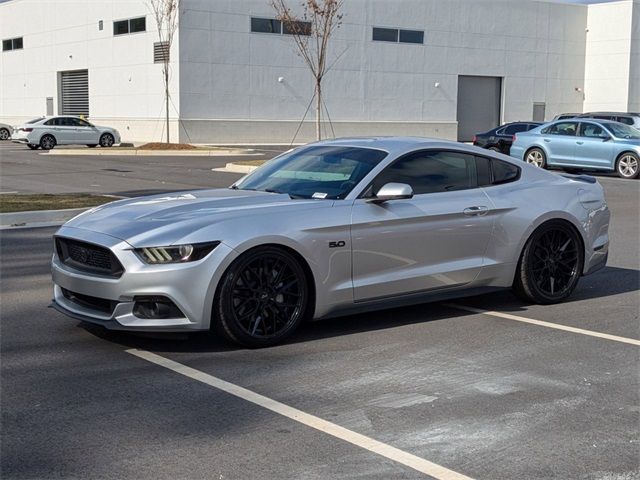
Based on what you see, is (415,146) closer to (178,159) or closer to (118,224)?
(118,224)

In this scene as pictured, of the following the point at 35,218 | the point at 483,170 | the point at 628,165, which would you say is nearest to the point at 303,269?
the point at 483,170

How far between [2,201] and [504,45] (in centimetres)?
3883

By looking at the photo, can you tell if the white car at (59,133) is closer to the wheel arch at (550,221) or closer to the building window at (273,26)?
the building window at (273,26)

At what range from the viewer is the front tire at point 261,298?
6.20 meters

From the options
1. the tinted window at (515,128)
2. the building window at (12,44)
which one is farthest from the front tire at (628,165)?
the building window at (12,44)

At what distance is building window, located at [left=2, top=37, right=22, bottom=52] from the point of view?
174 ft

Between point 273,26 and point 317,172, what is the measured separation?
3630 centimetres

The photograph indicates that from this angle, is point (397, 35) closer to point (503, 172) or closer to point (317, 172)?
point (503, 172)

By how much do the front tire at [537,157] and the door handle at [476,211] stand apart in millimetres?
18458

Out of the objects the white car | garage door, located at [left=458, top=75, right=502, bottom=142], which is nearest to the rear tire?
the white car

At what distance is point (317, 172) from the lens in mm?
7258

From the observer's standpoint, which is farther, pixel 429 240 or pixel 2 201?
pixel 2 201

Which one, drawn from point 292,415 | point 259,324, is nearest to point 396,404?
point 292,415

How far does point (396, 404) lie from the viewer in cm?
524
